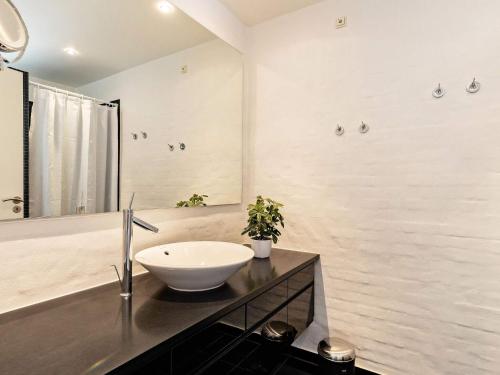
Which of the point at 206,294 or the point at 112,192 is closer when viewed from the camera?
the point at 206,294

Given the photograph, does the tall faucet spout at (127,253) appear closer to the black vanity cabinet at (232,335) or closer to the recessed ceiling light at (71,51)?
the black vanity cabinet at (232,335)

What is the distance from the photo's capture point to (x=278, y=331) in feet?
4.74

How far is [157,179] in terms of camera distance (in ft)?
4.97

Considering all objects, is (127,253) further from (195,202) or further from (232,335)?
(195,202)

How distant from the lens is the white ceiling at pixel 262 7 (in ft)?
6.12

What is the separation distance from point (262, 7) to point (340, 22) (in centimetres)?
52

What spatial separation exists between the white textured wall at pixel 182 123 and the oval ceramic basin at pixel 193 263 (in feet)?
0.85

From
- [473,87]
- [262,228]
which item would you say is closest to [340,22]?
[473,87]

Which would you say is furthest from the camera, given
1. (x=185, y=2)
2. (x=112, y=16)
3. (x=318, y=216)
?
(x=318, y=216)

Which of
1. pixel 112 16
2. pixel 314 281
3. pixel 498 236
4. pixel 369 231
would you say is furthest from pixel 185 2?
pixel 498 236

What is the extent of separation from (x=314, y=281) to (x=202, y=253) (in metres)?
0.79

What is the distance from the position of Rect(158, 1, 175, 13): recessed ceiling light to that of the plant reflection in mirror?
101 cm

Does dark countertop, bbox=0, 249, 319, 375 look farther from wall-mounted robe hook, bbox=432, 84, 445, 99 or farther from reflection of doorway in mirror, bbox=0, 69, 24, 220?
wall-mounted robe hook, bbox=432, 84, 445, 99

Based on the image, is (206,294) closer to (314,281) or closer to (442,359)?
(314,281)
